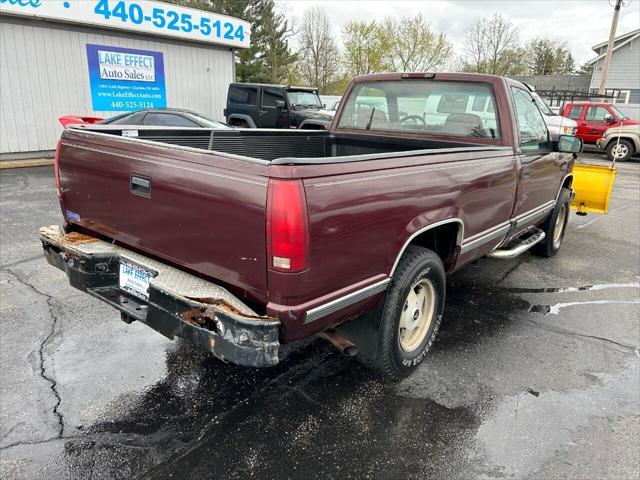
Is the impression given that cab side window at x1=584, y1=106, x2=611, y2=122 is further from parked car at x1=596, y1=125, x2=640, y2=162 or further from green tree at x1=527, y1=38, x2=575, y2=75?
green tree at x1=527, y1=38, x2=575, y2=75

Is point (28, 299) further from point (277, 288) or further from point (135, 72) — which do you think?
point (135, 72)

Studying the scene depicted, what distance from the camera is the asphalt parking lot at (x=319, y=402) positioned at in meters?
2.45

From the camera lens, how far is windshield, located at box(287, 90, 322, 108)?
50.1 feet

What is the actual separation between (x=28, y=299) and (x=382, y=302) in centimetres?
334

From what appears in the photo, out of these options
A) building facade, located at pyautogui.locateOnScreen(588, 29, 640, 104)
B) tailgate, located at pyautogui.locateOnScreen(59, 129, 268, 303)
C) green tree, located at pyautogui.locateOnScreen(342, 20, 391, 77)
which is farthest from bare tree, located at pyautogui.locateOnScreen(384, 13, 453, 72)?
Answer: tailgate, located at pyautogui.locateOnScreen(59, 129, 268, 303)

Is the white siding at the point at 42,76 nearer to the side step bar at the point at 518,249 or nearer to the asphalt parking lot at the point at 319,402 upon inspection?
the asphalt parking lot at the point at 319,402

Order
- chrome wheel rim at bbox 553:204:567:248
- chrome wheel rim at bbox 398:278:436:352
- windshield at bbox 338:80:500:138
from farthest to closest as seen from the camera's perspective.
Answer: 1. chrome wheel rim at bbox 553:204:567:248
2. windshield at bbox 338:80:500:138
3. chrome wheel rim at bbox 398:278:436:352

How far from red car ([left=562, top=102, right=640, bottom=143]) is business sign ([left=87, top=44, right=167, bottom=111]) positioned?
14.7 m

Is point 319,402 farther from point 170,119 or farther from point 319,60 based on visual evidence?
point 319,60


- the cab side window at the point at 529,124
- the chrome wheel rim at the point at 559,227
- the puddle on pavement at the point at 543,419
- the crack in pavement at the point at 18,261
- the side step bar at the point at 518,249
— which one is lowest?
the puddle on pavement at the point at 543,419

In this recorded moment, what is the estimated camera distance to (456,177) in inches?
123

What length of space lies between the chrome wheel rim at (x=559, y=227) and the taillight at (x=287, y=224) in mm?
4923

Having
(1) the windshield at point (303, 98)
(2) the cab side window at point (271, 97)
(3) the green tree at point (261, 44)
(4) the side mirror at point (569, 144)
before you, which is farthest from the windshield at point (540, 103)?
(3) the green tree at point (261, 44)

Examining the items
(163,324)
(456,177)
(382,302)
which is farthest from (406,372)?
(163,324)
